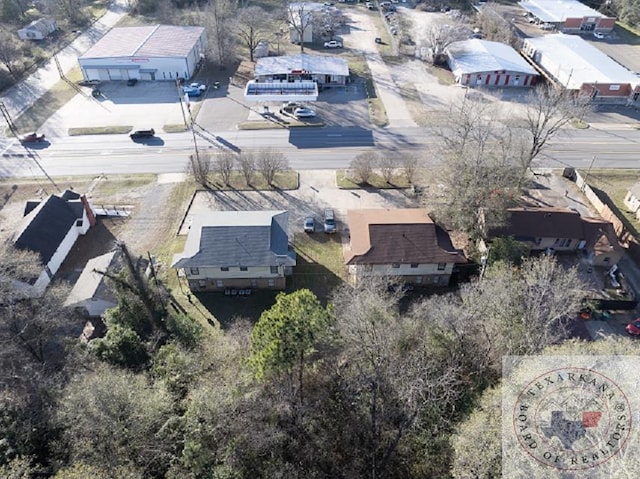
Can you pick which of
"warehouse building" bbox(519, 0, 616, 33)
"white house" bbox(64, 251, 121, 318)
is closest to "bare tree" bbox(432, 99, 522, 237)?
"white house" bbox(64, 251, 121, 318)

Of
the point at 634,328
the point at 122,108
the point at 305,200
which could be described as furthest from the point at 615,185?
the point at 122,108

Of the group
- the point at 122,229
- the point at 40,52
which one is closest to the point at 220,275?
the point at 122,229

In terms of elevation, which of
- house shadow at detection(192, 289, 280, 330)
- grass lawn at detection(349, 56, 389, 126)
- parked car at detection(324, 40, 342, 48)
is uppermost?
parked car at detection(324, 40, 342, 48)

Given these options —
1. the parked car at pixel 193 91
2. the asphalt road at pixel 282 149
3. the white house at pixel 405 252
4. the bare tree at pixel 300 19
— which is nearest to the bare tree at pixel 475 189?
the white house at pixel 405 252

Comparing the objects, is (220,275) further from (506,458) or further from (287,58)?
(287,58)

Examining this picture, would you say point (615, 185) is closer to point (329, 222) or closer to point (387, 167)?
point (387, 167)

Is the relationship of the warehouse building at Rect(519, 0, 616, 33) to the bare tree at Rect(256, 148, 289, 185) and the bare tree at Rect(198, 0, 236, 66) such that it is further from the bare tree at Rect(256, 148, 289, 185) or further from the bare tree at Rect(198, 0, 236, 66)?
the bare tree at Rect(256, 148, 289, 185)
